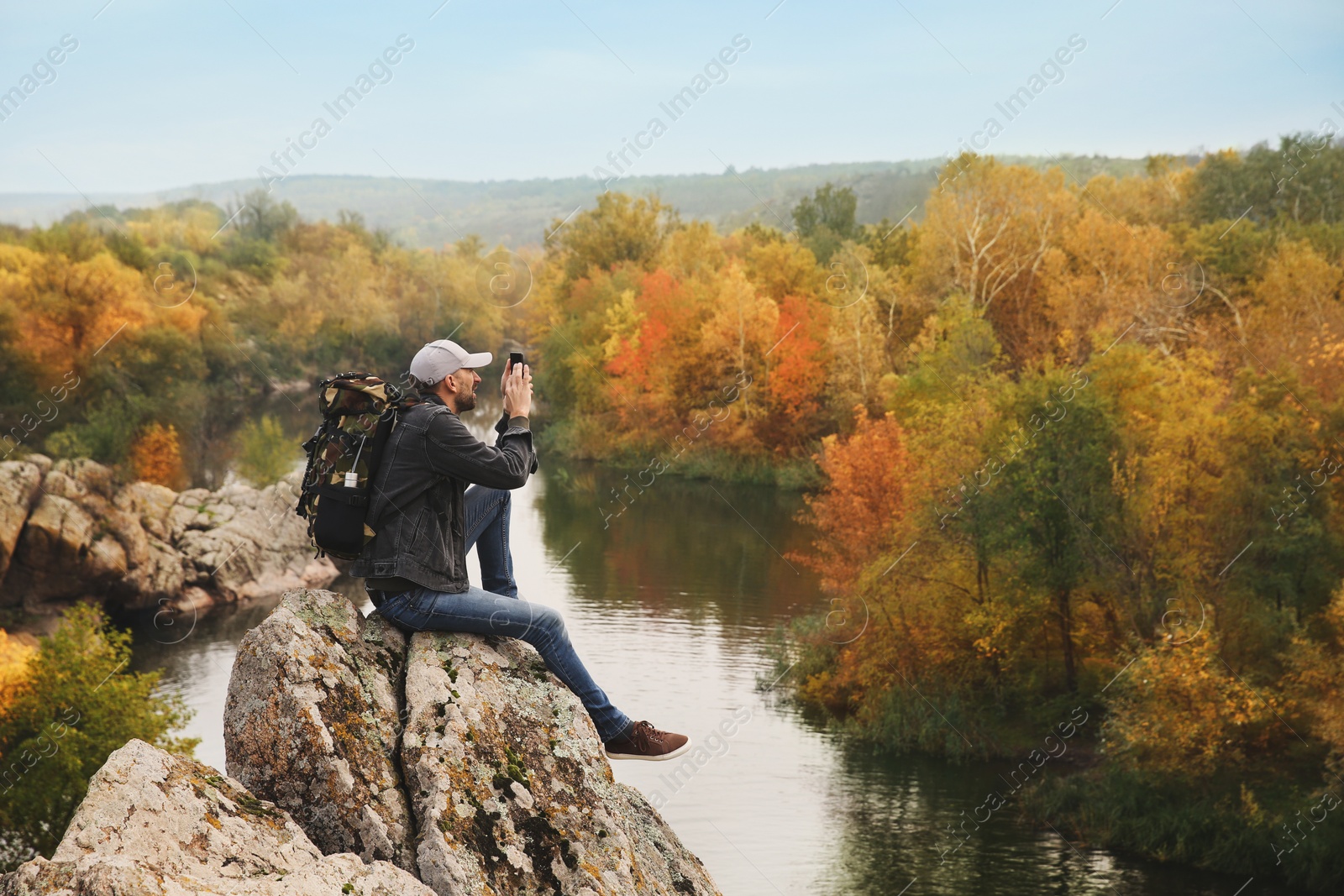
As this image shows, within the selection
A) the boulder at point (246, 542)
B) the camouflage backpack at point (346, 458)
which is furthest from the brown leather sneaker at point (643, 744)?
the boulder at point (246, 542)

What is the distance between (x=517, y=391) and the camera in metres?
7.30

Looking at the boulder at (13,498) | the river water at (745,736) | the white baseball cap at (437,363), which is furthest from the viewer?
the boulder at (13,498)

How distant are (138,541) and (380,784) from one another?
37934mm

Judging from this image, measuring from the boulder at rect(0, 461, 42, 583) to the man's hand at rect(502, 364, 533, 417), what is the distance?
35.6 metres

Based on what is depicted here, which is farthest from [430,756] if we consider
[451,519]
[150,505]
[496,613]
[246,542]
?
[150,505]

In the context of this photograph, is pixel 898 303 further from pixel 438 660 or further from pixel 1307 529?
pixel 438 660

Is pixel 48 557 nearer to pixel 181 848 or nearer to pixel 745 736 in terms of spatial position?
pixel 745 736

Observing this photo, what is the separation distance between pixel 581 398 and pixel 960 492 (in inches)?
1540

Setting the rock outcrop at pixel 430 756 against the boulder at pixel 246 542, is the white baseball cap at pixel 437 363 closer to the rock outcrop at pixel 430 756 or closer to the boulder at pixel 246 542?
the rock outcrop at pixel 430 756

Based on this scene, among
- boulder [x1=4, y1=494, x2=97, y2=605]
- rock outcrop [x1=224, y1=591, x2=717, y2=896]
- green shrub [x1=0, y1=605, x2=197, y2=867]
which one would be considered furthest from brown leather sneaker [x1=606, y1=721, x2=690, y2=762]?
boulder [x1=4, y1=494, x2=97, y2=605]

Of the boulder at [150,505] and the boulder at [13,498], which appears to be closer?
the boulder at [13,498]

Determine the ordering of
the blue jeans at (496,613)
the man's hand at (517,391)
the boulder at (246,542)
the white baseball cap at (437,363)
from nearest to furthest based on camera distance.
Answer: the blue jeans at (496,613) < the white baseball cap at (437,363) < the man's hand at (517,391) < the boulder at (246,542)

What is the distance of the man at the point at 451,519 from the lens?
22.1 feet

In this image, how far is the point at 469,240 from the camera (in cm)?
10375
